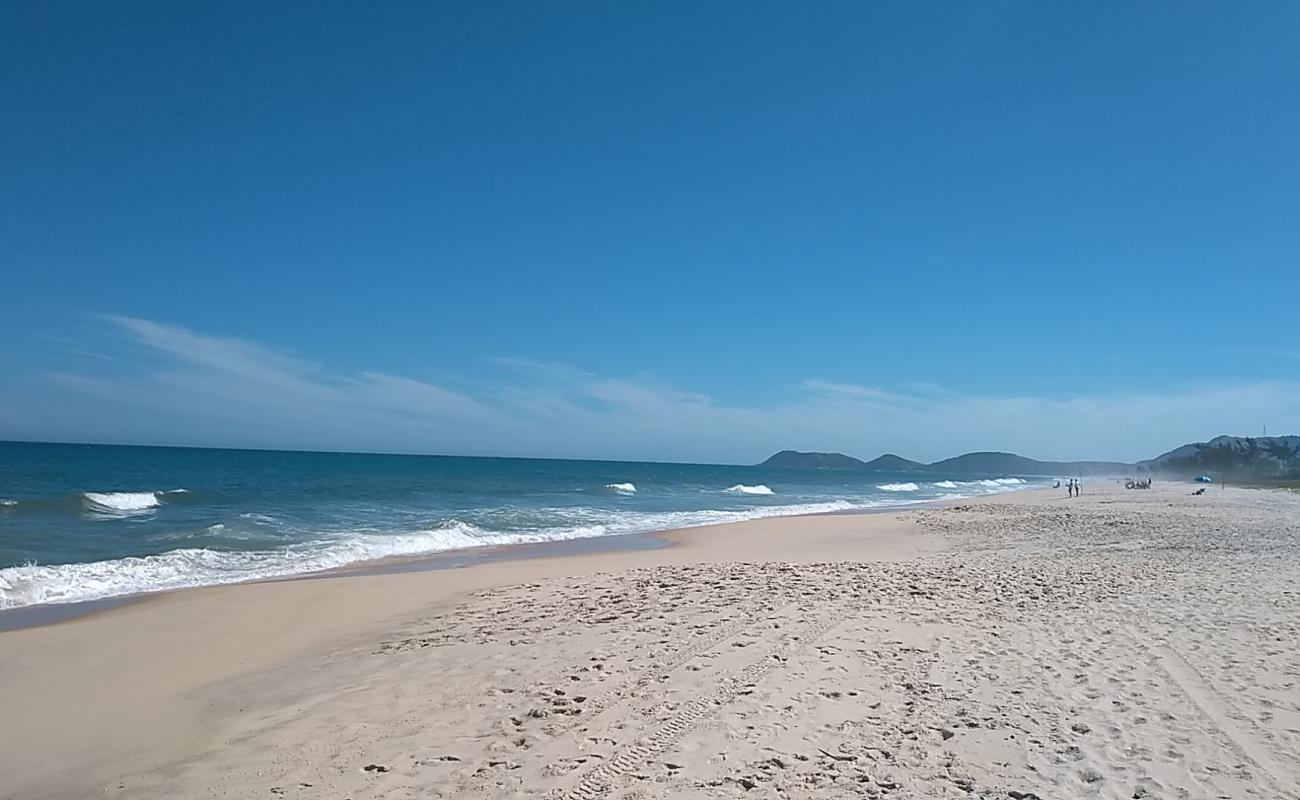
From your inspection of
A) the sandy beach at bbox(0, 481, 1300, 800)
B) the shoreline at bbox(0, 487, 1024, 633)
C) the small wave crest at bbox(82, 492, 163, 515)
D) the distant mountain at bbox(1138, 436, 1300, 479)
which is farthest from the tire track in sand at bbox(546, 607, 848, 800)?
the distant mountain at bbox(1138, 436, 1300, 479)

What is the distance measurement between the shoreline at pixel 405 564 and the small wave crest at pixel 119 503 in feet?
51.3

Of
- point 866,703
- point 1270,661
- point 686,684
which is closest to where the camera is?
point 866,703

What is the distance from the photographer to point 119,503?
2830 centimetres

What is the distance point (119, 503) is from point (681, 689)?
29954 millimetres

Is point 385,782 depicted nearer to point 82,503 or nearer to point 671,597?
point 671,597

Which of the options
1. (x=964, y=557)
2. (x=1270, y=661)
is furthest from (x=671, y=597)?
(x=964, y=557)

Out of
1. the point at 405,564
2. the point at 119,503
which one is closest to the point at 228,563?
the point at 405,564

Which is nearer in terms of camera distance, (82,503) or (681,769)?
(681,769)

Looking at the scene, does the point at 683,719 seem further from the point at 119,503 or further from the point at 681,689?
the point at 119,503

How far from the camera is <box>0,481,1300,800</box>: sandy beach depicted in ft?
15.0

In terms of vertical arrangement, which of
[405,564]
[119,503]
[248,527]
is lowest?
[405,564]

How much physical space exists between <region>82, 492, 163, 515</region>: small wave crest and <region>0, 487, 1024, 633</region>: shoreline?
15.6 m

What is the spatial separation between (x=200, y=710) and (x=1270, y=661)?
9192mm

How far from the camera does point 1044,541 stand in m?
18.0
